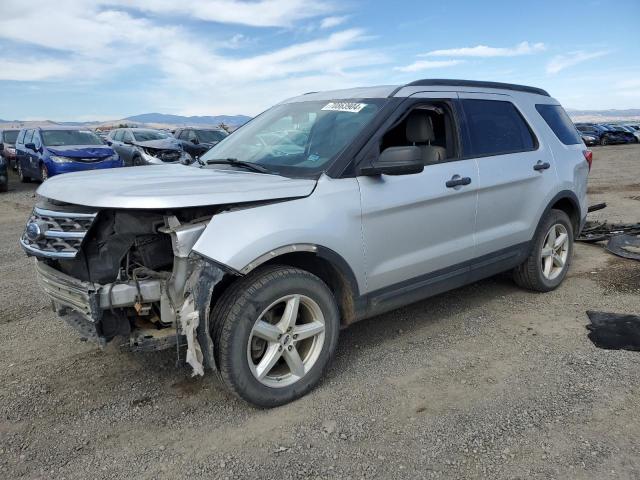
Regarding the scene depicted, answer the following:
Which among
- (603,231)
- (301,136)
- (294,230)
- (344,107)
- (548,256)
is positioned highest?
(344,107)

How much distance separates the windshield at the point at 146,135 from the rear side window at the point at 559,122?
14937 mm

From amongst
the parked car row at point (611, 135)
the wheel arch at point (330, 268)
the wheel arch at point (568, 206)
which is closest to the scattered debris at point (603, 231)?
the wheel arch at point (568, 206)

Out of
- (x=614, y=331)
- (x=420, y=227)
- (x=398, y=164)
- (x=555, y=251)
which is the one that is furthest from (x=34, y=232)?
(x=555, y=251)

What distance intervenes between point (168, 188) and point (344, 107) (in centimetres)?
157

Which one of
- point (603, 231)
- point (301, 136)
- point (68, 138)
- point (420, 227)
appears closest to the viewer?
point (420, 227)

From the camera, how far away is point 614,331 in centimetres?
418

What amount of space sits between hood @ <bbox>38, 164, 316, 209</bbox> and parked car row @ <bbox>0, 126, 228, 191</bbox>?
910cm

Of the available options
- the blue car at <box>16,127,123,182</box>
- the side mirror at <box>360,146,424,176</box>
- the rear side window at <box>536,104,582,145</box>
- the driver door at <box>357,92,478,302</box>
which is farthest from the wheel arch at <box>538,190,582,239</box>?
the blue car at <box>16,127,123,182</box>

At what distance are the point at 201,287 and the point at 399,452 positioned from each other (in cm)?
136

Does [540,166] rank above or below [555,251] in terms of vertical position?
above

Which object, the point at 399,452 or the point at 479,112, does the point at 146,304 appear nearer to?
the point at 399,452

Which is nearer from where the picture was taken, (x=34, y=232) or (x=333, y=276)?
(x=34, y=232)

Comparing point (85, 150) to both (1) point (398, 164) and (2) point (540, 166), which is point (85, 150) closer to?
(2) point (540, 166)

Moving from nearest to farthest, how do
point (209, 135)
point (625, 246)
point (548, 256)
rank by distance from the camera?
point (548, 256)
point (625, 246)
point (209, 135)
